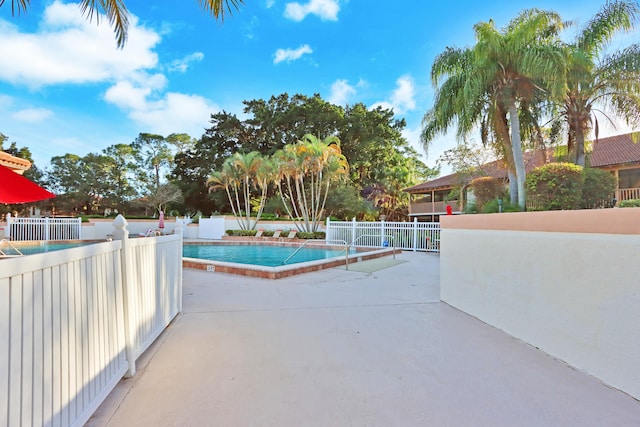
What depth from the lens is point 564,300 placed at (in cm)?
298

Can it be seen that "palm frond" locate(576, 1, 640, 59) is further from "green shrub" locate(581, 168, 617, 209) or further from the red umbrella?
the red umbrella

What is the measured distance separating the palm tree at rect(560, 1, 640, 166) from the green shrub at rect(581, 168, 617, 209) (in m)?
3.22

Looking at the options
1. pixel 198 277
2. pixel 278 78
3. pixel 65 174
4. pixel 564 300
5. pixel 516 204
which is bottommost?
pixel 198 277

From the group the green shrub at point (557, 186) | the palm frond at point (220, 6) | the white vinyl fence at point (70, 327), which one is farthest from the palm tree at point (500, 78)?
the white vinyl fence at point (70, 327)

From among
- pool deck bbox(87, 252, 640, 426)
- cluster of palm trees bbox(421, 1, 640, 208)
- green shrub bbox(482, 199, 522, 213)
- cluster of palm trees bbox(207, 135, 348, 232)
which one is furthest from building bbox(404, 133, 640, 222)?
pool deck bbox(87, 252, 640, 426)

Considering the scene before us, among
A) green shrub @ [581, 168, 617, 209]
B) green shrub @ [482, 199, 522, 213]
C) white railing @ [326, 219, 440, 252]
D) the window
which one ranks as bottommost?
white railing @ [326, 219, 440, 252]

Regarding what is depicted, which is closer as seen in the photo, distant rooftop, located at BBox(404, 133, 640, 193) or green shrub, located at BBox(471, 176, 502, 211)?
green shrub, located at BBox(471, 176, 502, 211)

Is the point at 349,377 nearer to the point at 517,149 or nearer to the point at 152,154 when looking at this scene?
the point at 517,149

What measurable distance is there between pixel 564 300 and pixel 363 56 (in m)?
18.4

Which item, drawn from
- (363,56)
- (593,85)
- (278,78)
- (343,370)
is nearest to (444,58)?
(593,85)

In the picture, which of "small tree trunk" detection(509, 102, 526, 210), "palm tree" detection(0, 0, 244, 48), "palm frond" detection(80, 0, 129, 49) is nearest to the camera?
"palm tree" detection(0, 0, 244, 48)

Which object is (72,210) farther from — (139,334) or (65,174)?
(139,334)

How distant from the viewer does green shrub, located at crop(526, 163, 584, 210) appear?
23.9ft

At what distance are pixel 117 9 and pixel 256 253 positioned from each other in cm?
1063
